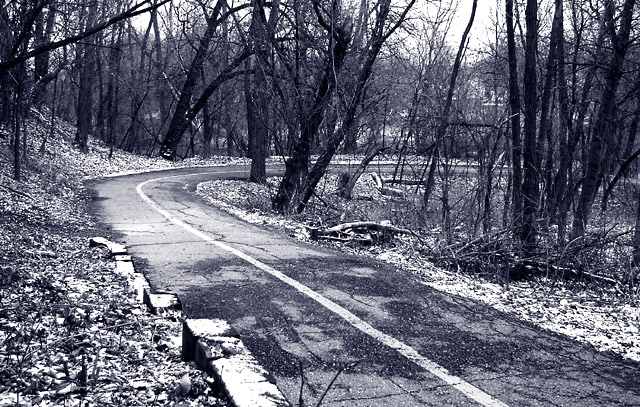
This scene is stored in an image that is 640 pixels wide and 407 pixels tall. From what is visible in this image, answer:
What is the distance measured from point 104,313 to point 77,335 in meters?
0.83

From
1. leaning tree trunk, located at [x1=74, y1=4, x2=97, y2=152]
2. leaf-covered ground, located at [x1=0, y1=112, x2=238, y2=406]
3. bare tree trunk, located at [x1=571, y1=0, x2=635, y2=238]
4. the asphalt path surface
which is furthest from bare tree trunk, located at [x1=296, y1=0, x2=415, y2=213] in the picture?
leaning tree trunk, located at [x1=74, y1=4, x2=97, y2=152]

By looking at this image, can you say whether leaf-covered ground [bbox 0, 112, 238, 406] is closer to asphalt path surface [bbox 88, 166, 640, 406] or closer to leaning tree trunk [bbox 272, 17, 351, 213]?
asphalt path surface [bbox 88, 166, 640, 406]

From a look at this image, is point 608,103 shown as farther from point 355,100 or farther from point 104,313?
point 104,313

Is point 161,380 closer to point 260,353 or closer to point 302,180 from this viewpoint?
point 260,353

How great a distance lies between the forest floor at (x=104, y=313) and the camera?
4.26 m

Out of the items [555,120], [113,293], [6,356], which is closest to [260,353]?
[6,356]

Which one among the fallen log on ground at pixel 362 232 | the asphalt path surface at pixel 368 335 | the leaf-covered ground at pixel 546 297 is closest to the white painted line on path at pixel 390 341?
the asphalt path surface at pixel 368 335

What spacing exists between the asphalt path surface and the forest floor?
0.57 meters

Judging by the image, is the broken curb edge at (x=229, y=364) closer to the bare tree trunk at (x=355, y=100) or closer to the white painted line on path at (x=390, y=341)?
the white painted line on path at (x=390, y=341)

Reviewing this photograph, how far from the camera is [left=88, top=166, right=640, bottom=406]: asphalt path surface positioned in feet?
14.7

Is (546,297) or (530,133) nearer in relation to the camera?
(546,297)

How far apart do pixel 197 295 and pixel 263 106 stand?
427 inches

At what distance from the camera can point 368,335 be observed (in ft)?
18.6

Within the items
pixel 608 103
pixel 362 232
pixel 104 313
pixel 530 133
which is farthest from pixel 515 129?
pixel 104 313
